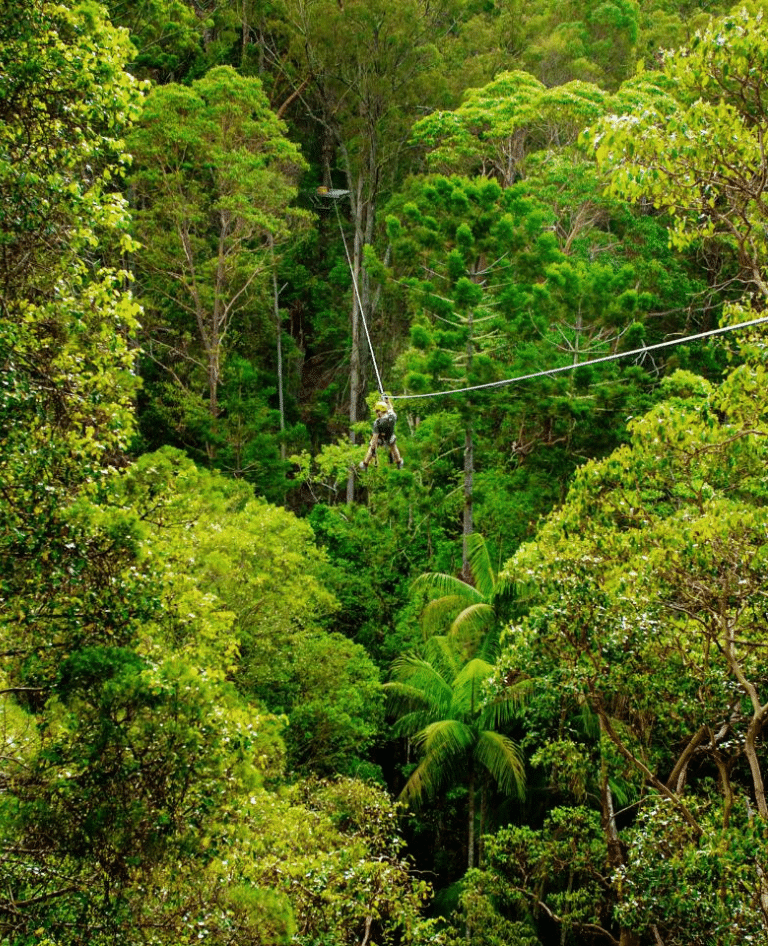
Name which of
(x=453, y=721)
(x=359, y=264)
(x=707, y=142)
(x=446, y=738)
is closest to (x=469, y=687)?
(x=453, y=721)

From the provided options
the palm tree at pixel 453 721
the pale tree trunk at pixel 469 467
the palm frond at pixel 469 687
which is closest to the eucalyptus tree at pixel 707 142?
the palm tree at pixel 453 721

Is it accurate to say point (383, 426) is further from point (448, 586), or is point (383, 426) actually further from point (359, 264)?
point (359, 264)

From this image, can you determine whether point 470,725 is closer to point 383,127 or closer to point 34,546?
point 34,546

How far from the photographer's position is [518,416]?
15.1m

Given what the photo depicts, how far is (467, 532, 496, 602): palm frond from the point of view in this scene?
1311 cm

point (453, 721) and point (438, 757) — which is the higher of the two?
point (453, 721)

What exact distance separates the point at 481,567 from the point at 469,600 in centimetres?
59

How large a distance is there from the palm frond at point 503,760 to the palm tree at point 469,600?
142 cm

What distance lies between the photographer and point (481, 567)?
13.4m

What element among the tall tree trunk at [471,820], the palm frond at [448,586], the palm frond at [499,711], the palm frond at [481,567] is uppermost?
the palm frond at [481,567]

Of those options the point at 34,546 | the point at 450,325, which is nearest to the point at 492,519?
the point at 450,325

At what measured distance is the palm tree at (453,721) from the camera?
11477mm

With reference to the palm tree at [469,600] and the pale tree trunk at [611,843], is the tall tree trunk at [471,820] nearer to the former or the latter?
the palm tree at [469,600]

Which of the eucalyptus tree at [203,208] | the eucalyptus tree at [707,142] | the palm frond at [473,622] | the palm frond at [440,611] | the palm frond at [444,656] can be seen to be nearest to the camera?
the eucalyptus tree at [707,142]
